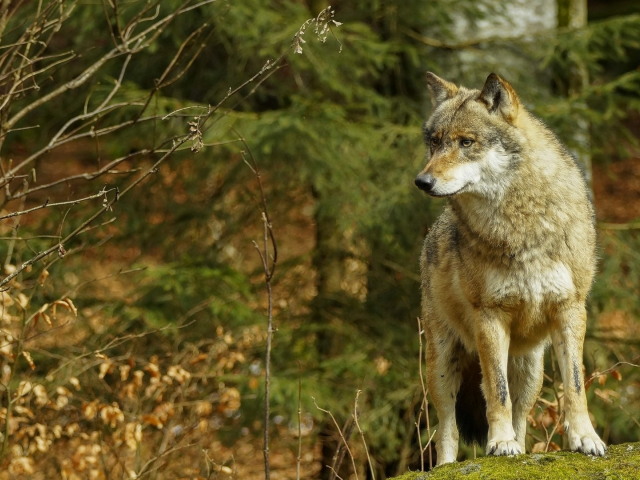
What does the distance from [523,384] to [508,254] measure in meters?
0.90

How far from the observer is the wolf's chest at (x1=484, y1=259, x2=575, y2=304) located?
168 inches

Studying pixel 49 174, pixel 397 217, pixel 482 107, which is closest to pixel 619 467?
pixel 482 107

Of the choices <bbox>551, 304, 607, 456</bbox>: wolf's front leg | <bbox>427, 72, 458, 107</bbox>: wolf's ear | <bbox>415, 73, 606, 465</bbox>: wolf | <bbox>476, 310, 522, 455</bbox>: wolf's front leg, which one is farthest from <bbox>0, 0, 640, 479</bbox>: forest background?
<bbox>551, 304, 607, 456</bbox>: wolf's front leg

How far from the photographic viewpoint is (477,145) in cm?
452

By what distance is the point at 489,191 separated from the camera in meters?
4.50

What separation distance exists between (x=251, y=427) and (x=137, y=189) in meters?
2.92

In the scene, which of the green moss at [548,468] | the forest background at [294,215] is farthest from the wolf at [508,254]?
the forest background at [294,215]

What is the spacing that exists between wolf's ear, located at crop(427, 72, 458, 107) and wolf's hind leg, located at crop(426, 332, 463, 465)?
1.50 metres

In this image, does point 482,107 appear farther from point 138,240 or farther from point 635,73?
point 138,240

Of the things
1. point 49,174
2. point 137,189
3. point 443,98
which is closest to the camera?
point 443,98

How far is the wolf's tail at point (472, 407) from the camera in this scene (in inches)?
198

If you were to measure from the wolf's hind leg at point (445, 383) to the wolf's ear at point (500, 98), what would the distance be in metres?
1.40

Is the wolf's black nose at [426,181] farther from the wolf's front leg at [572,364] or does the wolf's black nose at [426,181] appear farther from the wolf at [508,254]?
the wolf's front leg at [572,364]

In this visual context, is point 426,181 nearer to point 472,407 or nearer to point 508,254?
point 508,254
